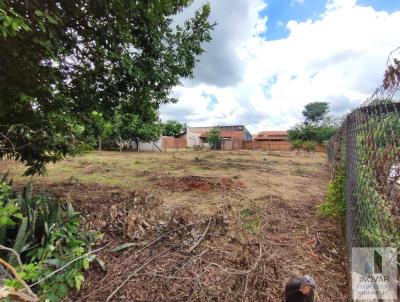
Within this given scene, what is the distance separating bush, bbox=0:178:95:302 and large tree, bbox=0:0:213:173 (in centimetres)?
82

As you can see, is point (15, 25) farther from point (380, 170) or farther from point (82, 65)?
point (380, 170)

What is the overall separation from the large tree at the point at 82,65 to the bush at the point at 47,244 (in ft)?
2.68

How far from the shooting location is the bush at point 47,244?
2.01 m

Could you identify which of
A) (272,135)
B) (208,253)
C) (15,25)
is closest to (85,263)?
(208,253)

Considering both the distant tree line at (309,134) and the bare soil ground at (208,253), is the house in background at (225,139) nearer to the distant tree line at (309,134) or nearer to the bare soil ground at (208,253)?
the distant tree line at (309,134)

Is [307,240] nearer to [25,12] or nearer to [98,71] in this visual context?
[98,71]

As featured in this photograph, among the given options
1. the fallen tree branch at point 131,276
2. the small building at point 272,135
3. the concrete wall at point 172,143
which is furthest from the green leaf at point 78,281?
the small building at point 272,135

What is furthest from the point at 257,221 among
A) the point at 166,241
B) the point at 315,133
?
the point at 315,133

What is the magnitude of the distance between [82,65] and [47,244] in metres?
2.71

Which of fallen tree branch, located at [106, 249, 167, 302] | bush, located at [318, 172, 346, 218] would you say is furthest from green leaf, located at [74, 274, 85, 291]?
bush, located at [318, 172, 346, 218]

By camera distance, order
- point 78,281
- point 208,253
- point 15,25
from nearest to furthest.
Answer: point 15,25 < point 78,281 < point 208,253

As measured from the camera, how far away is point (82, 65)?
3.93m

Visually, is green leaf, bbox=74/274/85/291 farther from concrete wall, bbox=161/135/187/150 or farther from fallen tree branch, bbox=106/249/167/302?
concrete wall, bbox=161/135/187/150

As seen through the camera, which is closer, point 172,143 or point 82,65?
point 82,65
